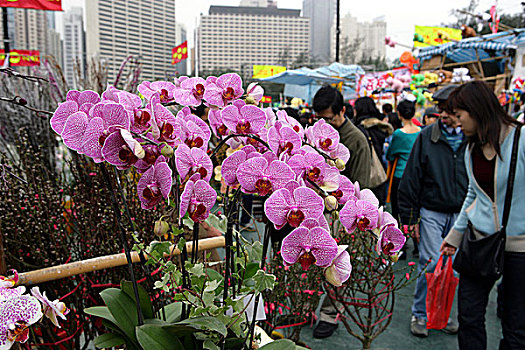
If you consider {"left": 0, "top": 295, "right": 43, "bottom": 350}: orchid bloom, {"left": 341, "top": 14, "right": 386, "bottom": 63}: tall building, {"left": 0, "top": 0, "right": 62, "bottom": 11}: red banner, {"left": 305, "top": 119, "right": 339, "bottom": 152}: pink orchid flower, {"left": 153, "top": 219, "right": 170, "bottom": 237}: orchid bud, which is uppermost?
{"left": 341, "top": 14, "right": 386, "bottom": 63}: tall building

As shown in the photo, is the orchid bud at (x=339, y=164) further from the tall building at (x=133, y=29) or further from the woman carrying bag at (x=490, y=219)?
the tall building at (x=133, y=29)

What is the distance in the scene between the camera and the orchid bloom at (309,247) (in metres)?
0.59

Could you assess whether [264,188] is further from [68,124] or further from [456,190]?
[456,190]

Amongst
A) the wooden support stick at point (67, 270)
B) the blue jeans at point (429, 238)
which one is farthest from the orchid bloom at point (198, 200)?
the blue jeans at point (429, 238)

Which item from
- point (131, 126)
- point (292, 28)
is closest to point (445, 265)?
point (131, 126)

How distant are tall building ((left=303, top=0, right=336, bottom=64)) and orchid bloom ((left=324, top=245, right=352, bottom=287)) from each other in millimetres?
17638

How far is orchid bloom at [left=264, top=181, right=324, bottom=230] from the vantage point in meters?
0.60

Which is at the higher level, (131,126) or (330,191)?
(131,126)

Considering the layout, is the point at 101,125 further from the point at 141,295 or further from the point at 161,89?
the point at 141,295

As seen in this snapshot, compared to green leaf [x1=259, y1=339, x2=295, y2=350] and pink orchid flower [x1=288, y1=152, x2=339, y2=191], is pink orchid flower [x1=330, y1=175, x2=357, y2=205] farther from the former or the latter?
green leaf [x1=259, y1=339, x2=295, y2=350]

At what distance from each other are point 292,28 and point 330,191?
1753 inches

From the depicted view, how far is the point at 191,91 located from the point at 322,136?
268 mm

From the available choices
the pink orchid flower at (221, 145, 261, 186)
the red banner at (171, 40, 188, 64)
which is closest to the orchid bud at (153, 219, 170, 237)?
the pink orchid flower at (221, 145, 261, 186)

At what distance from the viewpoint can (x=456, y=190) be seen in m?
2.74
